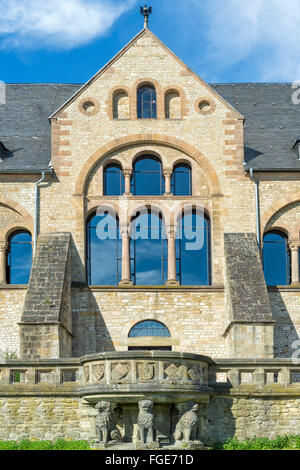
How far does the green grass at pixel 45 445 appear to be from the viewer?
2331 centimetres

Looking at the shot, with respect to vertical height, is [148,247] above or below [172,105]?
below

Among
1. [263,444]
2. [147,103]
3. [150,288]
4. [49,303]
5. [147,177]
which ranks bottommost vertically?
[263,444]

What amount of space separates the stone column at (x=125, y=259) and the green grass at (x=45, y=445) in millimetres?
10130

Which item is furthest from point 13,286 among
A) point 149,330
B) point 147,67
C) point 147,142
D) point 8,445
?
point 147,67

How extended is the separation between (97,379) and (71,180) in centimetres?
1215

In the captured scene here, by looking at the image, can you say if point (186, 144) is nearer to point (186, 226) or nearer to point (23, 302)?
point (186, 226)

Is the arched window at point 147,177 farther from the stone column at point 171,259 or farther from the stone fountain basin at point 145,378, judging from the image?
the stone fountain basin at point 145,378

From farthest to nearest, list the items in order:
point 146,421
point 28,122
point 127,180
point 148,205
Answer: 1. point 28,122
2. point 127,180
3. point 148,205
4. point 146,421

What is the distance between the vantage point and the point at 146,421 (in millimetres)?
22750

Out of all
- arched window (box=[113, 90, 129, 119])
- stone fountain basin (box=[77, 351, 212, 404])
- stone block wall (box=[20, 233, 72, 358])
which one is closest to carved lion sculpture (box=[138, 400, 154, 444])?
stone fountain basin (box=[77, 351, 212, 404])

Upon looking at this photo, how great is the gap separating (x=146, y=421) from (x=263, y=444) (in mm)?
3393

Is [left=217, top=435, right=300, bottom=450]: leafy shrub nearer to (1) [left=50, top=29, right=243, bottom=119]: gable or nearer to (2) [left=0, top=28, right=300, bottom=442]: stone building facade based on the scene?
(2) [left=0, top=28, right=300, bottom=442]: stone building facade

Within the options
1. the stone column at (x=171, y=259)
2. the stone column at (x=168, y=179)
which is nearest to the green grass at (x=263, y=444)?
the stone column at (x=171, y=259)

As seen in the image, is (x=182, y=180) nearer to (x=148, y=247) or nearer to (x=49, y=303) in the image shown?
(x=148, y=247)
